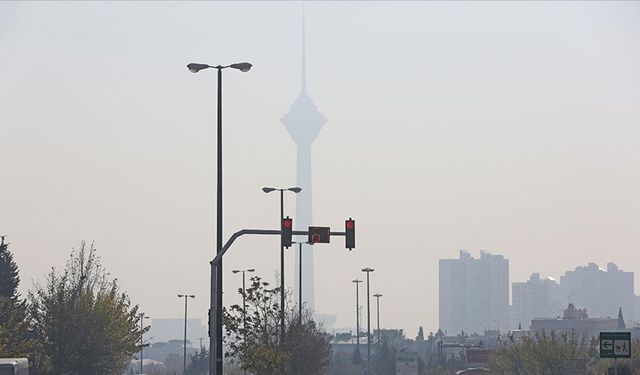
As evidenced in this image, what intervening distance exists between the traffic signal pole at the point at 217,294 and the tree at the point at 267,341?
19.1 m

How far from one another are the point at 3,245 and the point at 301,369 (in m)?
19.3

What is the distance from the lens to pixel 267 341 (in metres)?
67.9

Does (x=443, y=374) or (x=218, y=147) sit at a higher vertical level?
(x=218, y=147)

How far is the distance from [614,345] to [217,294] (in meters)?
12.4

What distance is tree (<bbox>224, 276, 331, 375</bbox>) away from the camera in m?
63.1

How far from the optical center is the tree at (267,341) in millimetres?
63062

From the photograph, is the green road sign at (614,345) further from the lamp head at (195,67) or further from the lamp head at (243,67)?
Result: the lamp head at (195,67)

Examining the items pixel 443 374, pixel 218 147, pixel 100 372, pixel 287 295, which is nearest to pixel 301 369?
pixel 287 295

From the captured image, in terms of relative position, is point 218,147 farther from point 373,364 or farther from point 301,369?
point 373,364

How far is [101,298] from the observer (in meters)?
67.6

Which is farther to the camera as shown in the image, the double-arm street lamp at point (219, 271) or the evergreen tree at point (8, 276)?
the evergreen tree at point (8, 276)

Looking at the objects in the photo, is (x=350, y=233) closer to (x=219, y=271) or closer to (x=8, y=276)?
(x=219, y=271)

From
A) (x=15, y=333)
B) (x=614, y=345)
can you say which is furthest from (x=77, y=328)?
(x=614, y=345)

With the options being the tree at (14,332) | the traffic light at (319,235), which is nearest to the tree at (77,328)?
the tree at (14,332)
